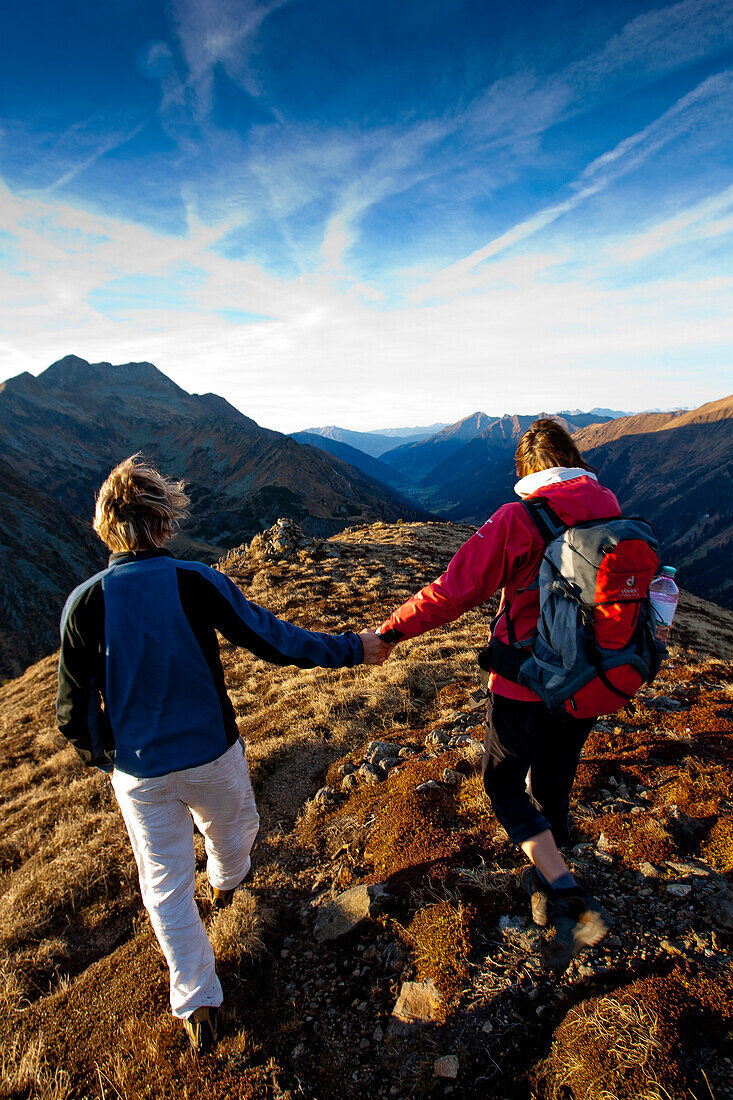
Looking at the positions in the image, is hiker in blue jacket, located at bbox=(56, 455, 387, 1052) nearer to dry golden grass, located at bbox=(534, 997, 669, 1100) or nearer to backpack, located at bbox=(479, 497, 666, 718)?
backpack, located at bbox=(479, 497, 666, 718)

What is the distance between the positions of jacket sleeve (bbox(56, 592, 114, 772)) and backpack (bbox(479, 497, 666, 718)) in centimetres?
267

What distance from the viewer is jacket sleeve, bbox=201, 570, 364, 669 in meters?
3.06

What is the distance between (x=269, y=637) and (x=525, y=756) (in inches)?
75.0

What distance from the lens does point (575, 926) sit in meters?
2.93

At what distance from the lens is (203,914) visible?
416 cm

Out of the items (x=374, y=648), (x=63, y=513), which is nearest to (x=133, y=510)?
(x=374, y=648)

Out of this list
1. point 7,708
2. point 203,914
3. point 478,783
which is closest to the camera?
point 203,914

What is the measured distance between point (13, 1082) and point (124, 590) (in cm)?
320

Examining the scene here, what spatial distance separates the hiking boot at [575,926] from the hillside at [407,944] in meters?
0.10

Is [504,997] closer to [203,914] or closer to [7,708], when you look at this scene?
[203,914]

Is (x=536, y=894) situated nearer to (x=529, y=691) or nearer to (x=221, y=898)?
(x=529, y=691)

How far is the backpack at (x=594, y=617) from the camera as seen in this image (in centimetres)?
264

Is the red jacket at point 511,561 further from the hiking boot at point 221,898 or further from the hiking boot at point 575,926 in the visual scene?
the hiking boot at point 221,898

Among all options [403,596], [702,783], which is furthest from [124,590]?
[403,596]
